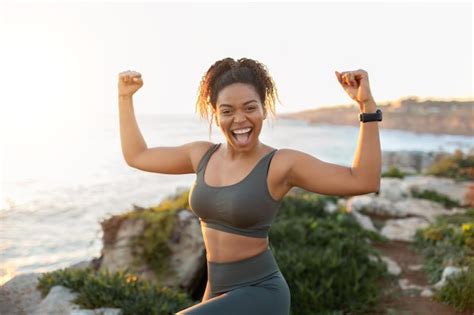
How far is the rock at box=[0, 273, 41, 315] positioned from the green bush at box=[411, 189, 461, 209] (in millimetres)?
9836

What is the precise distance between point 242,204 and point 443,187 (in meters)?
12.1

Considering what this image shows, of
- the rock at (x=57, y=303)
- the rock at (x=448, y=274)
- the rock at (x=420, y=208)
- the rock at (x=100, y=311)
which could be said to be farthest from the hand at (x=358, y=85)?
the rock at (x=420, y=208)

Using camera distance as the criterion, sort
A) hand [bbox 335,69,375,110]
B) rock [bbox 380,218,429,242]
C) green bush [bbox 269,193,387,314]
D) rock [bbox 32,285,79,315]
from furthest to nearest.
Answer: rock [bbox 380,218,429,242] → green bush [bbox 269,193,387,314] → rock [bbox 32,285,79,315] → hand [bbox 335,69,375,110]

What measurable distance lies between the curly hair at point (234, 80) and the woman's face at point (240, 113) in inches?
1.9

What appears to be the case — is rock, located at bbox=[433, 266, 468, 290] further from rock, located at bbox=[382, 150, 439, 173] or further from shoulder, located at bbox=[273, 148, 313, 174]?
rock, located at bbox=[382, 150, 439, 173]

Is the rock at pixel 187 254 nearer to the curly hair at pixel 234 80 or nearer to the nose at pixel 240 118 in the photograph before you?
the curly hair at pixel 234 80

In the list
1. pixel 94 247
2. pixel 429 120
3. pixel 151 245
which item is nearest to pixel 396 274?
pixel 151 245

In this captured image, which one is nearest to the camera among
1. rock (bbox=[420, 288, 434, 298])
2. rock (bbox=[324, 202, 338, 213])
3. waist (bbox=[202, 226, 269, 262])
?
waist (bbox=[202, 226, 269, 262])

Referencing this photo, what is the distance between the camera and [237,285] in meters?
2.77

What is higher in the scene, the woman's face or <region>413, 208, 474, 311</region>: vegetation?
the woman's face

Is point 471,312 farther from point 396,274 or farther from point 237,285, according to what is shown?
point 237,285

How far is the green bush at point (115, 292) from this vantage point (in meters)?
4.79

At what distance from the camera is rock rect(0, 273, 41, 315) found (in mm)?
4858

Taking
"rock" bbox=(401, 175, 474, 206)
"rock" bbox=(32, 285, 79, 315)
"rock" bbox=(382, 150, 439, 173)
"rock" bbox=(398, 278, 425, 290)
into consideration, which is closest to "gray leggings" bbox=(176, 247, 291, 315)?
"rock" bbox=(32, 285, 79, 315)
